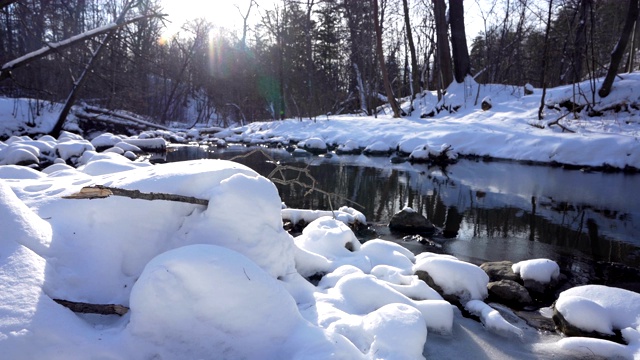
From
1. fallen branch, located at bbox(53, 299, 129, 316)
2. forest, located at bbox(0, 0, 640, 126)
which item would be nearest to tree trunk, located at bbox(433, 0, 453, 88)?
forest, located at bbox(0, 0, 640, 126)

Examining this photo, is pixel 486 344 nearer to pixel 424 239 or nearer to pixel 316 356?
pixel 316 356


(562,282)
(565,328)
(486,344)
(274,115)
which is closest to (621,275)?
(562,282)

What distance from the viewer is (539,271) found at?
374cm

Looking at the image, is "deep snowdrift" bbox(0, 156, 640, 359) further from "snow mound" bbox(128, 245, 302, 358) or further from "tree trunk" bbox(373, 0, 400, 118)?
"tree trunk" bbox(373, 0, 400, 118)

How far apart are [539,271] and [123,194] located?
364 centimetres

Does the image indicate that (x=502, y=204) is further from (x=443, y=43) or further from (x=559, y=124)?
(x=443, y=43)

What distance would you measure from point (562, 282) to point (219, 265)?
3.59 m

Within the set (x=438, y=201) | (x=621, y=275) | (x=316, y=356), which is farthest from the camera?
(x=438, y=201)

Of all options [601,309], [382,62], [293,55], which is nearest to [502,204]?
[601,309]

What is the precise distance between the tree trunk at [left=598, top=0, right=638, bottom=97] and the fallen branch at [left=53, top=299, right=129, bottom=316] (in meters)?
14.4

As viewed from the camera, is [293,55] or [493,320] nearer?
[493,320]

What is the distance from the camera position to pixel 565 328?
2951 millimetres

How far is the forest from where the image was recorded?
177 inches

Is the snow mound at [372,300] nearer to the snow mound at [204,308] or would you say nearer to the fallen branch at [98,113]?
the snow mound at [204,308]
